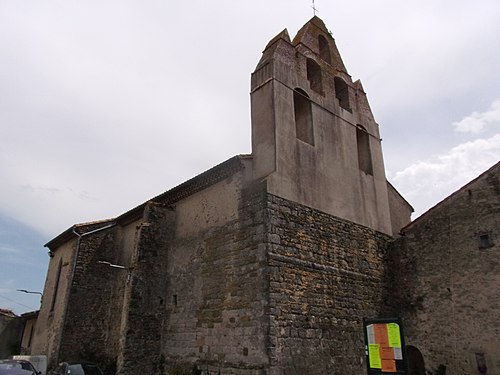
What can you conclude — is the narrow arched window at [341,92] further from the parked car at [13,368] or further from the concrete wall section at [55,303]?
the parked car at [13,368]

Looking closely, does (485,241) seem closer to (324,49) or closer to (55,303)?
(324,49)

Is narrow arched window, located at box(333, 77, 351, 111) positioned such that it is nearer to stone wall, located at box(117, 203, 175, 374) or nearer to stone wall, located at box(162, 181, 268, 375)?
stone wall, located at box(162, 181, 268, 375)

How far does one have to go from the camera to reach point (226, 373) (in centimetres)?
901

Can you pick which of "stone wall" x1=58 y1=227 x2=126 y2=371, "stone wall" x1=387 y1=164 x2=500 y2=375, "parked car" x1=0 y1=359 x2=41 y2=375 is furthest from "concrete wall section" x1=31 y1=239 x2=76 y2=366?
"stone wall" x1=387 y1=164 x2=500 y2=375

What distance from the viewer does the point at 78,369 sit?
11758mm

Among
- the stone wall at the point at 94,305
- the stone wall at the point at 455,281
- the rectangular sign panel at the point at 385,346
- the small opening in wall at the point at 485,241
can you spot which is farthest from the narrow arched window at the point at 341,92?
the stone wall at the point at 94,305

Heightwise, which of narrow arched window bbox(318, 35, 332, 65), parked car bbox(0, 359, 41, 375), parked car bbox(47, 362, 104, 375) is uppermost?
narrow arched window bbox(318, 35, 332, 65)

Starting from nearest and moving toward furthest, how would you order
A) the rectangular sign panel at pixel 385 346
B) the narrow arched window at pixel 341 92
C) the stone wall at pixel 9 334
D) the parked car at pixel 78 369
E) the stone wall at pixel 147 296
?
the rectangular sign panel at pixel 385 346 < the stone wall at pixel 147 296 < the parked car at pixel 78 369 < the narrow arched window at pixel 341 92 < the stone wall at pixel 9 334

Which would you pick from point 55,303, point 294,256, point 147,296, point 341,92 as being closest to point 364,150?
point 341,92

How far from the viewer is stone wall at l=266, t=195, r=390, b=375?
8.62 meters

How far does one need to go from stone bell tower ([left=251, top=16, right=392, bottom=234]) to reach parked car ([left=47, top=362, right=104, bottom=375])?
26.5ft

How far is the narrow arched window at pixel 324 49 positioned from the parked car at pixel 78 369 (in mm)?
13043

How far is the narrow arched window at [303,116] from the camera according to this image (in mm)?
11445

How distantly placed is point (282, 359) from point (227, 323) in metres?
1.77
